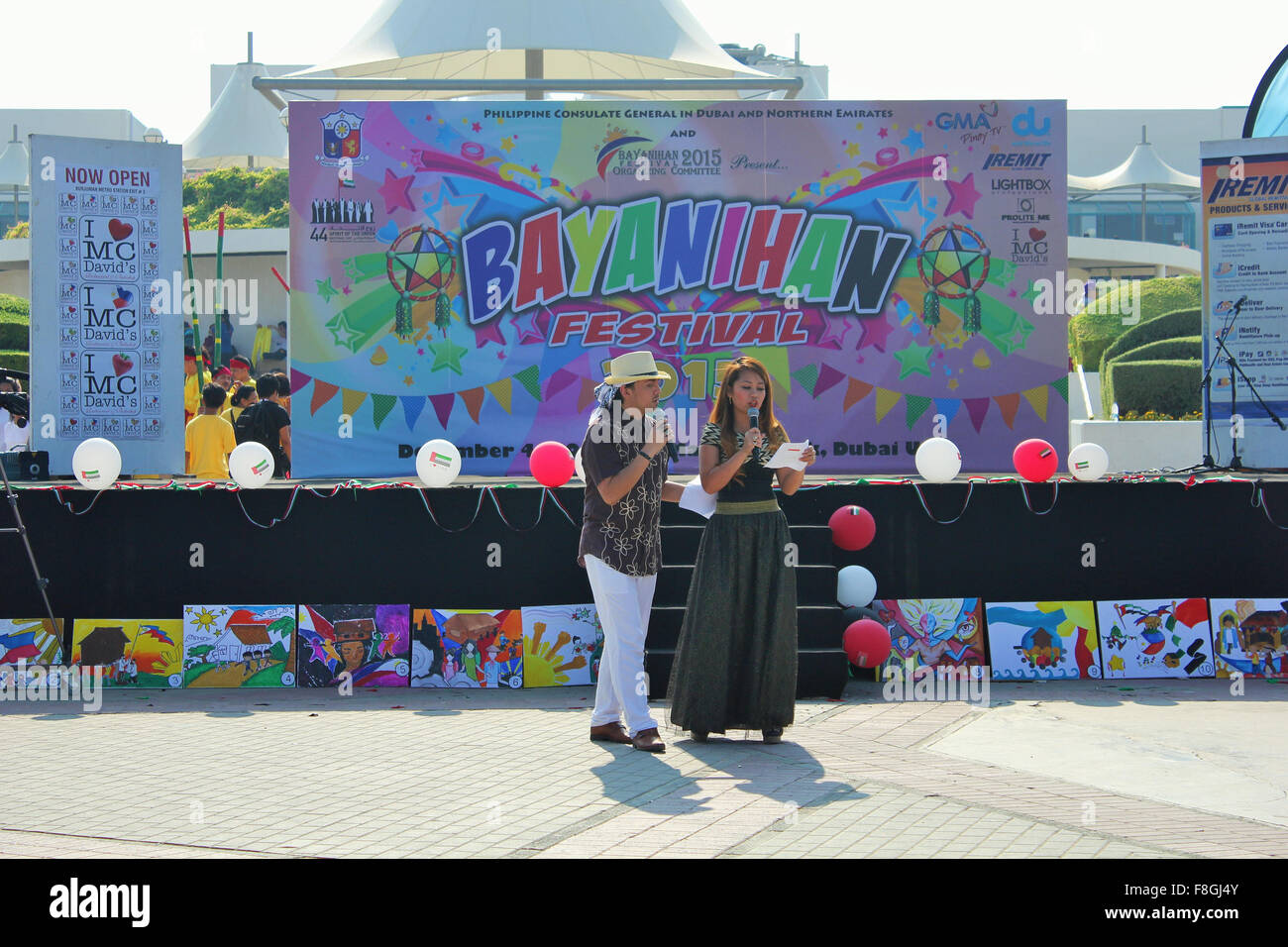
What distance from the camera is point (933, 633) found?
8.45 m

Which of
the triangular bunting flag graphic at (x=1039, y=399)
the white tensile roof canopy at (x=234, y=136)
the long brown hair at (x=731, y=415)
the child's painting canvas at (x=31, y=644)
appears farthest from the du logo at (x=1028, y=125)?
the white tensile roof canopy at (x=234, y=136)

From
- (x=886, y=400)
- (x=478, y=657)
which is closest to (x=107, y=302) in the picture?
(x=478, y=657)

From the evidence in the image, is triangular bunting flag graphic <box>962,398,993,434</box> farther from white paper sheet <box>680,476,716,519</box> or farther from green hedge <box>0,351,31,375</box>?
green hedge <box>0,351,31,375</box>

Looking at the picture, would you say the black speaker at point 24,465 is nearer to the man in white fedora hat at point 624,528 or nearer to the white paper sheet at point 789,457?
the man in white fedora hat at point 624,528

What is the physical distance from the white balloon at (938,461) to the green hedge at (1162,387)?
12.5m

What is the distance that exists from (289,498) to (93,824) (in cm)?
358

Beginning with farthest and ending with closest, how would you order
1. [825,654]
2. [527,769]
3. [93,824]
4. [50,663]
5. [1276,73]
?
[1276,73], [50,663], [825,654], [527,769], [93,824]

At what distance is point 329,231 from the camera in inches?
434

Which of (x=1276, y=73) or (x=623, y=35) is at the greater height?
(x=623, y=35)

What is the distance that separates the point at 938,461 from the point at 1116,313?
21.7m

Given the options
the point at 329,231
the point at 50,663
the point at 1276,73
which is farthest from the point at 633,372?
the point at 1276,73

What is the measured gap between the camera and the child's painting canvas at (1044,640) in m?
8.44

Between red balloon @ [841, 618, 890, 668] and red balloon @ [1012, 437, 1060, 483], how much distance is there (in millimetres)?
1534

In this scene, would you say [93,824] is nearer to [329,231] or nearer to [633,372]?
[633,372]
